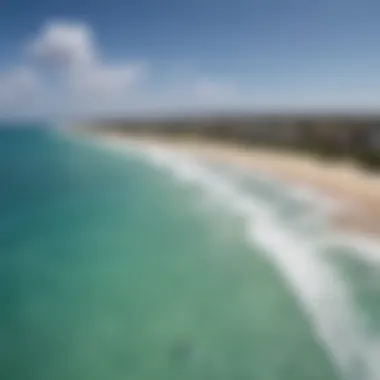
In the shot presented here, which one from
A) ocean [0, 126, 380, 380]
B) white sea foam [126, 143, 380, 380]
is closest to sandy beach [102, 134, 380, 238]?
ocean [0, 126, 380, 380]

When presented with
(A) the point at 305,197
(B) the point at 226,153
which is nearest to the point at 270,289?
(A) the point at 305,197

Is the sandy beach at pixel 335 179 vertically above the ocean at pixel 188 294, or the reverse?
the sandy beach at pixel 335 179

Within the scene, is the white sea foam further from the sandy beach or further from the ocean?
the sandy beach

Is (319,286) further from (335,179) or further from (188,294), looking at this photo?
(335,179)

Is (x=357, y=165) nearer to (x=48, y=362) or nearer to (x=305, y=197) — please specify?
(x=305, y=197)

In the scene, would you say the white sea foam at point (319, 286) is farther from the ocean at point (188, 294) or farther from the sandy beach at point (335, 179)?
the sandy beach at point (335, 179)

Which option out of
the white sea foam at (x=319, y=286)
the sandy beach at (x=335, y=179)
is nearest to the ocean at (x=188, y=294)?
the white sea foam at (x=319, y=286)
